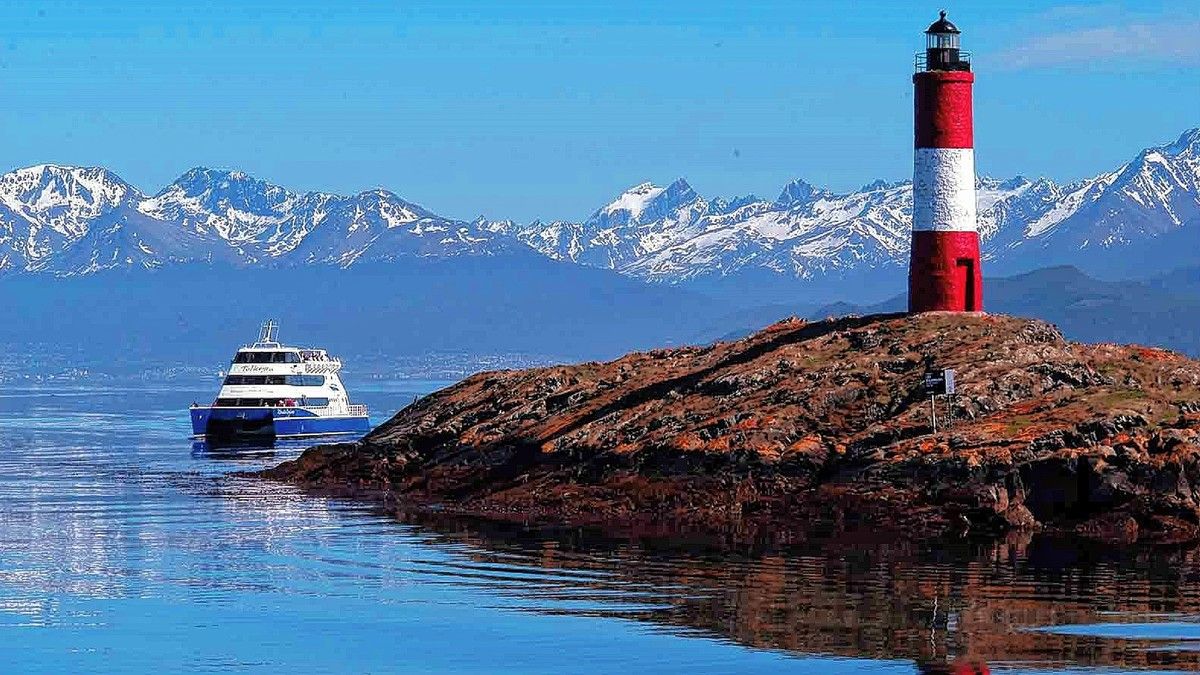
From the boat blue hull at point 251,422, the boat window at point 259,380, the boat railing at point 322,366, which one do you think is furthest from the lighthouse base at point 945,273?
the boat railing at point 322,366

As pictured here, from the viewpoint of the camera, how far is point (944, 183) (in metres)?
73.7

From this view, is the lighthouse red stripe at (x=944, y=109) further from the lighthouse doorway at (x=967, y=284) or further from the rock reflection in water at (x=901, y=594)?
the rock reflection in water at (x=901, y=594)

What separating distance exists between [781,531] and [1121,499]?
9.03 meters

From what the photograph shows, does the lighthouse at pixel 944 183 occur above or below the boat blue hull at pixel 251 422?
above

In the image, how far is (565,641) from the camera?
40.2 meters

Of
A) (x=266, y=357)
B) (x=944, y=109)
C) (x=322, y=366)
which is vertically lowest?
(x=322, y=366)

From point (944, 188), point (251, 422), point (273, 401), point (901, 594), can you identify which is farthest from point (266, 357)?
point (901, 594)

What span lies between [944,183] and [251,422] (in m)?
57.2

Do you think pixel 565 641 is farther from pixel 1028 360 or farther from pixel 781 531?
pixel 1028 360

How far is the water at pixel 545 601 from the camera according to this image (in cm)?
3872

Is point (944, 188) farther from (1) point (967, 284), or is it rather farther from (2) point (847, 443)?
(2) point (847, 443)

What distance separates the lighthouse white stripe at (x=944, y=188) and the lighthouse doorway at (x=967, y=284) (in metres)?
1.15

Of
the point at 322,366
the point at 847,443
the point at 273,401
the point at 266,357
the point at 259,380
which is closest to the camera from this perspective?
the point at 847,443

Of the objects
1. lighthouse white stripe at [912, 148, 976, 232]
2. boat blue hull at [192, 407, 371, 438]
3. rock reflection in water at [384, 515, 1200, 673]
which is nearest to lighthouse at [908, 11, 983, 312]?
lighthouse white stripe at [912, 148, 976, 232]
